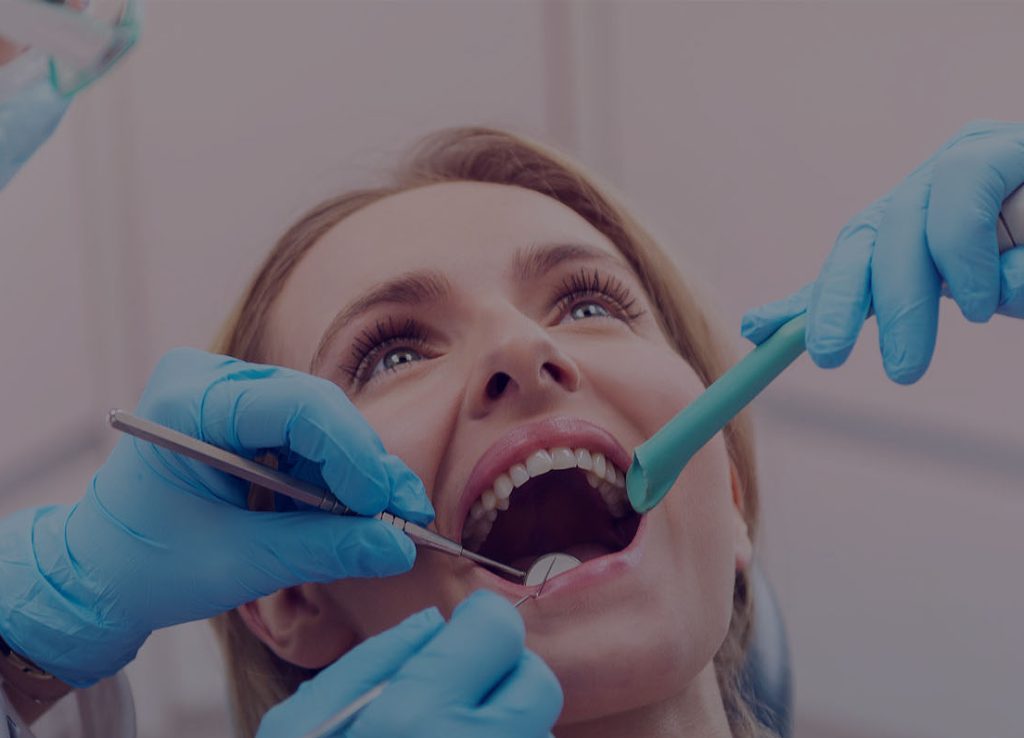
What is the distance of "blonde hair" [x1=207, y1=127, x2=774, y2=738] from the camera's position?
1.88 metres

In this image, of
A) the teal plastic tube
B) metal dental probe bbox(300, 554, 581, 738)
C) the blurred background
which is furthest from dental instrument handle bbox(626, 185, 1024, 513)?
the blurred background

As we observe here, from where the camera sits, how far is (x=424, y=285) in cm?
162

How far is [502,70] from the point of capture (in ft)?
10.1

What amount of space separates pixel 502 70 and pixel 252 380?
1755 millimetres

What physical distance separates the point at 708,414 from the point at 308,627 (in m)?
0.60

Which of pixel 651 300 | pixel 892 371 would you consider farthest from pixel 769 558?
pixel 892 371

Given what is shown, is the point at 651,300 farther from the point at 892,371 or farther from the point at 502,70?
the point at 502,70

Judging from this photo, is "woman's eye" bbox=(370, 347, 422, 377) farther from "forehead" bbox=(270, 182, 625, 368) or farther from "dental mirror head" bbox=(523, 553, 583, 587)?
"dental mirror head" bbox=(523, 553, 583, 587)

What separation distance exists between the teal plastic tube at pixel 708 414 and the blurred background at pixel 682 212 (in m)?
1.20

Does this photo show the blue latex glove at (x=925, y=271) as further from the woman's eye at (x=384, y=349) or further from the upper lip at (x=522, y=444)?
the woman's eye at (x=384, y=349)

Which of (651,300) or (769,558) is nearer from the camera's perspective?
(651,300)

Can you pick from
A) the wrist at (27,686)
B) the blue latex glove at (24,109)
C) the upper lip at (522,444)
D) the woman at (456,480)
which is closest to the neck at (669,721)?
the woman at (456,480)

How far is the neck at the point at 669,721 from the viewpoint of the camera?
62.3 inches

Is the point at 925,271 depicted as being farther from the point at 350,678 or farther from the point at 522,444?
the point at 350,678
